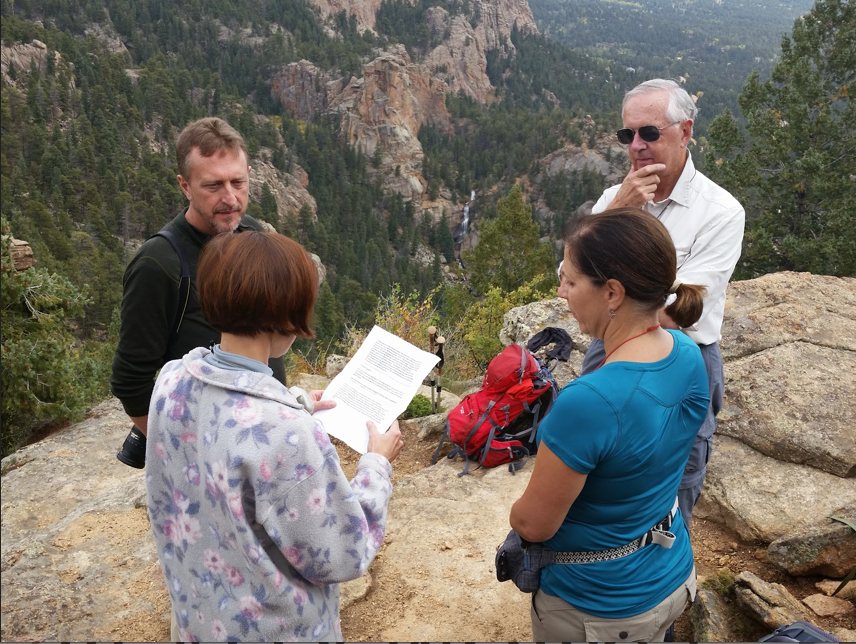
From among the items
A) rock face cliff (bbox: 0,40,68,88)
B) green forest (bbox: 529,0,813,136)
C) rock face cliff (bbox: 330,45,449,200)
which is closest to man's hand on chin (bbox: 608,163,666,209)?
rock face cliff (bbox: 0,40,68,88)

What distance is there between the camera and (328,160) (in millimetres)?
64500

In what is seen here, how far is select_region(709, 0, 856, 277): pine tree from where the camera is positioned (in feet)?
43.6

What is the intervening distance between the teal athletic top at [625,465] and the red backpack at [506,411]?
213 centimetres

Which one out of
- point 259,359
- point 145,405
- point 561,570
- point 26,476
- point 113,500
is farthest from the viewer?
point 26,476

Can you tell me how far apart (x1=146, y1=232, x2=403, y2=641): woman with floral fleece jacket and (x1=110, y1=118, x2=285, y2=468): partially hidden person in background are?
0.80m

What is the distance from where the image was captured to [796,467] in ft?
11.0

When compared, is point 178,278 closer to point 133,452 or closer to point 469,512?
point 133,452

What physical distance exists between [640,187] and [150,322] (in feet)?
5.75

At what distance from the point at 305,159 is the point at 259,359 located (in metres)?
64.9

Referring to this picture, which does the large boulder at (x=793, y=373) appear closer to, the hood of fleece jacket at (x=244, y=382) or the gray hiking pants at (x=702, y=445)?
the gray hiking pants at (x=702, y=445)

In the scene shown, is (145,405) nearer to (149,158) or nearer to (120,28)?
(149,158)

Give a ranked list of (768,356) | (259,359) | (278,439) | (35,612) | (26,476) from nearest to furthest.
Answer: (278,439), (259,359), (35,612), (768,356), (26,476)

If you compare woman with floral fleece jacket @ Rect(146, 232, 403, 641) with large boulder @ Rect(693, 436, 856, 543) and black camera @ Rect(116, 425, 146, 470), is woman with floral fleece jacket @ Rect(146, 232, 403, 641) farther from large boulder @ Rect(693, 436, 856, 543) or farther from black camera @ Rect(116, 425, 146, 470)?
large boulder @ Rect(693, 436, 856, 543)

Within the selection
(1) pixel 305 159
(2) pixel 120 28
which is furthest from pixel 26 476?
(2) pixel 120 28
